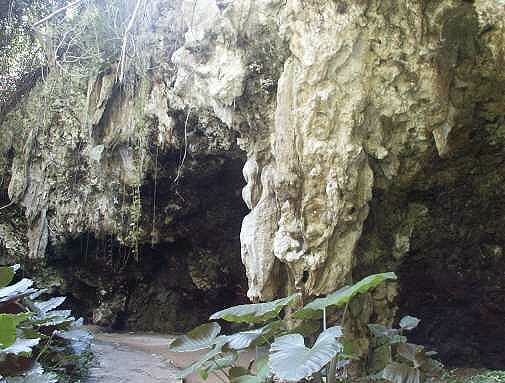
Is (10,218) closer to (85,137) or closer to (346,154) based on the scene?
(85,137)

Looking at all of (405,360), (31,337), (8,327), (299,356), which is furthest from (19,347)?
(405,360)

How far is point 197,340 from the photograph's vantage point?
11.2ft

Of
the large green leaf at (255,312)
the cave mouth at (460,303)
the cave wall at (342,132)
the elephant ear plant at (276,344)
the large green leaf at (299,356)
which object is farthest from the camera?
the cave mouth at (460,303)

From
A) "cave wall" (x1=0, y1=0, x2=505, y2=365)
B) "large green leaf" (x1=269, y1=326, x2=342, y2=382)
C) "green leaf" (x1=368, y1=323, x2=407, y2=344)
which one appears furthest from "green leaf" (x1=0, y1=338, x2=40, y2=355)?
"green leaf" (x1=368, y1=323, x2=407, y2=344)

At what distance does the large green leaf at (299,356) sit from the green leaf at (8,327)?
5.22 ft

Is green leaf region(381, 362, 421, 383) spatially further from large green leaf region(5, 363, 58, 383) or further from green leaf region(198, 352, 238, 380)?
large green leaf region(5, 363, 58, 383)

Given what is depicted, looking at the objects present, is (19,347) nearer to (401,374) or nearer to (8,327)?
(8,327)

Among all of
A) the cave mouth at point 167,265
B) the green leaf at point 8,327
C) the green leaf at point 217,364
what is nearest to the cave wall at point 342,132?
the cave mouth at point 167,265

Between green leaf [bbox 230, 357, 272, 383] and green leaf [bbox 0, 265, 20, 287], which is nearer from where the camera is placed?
green leaf [bbox 230, 357, 272, 383]

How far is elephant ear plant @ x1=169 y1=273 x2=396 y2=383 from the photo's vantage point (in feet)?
8.44

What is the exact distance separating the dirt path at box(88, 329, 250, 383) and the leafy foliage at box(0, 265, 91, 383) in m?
0.32

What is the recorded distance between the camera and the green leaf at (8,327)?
2.92 m

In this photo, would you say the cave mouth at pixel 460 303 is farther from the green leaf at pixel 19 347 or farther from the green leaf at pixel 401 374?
the green leaf at pixel 19 347

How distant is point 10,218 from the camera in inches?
313
